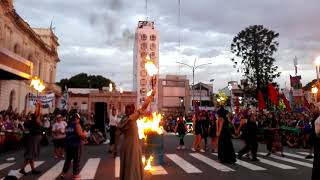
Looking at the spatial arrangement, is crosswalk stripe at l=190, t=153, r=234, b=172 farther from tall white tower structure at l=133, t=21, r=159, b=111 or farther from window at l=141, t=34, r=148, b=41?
window at l=141, t=34, r=148, b=41

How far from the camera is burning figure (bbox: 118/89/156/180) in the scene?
309 inches

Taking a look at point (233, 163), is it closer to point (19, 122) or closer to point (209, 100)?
point (19, 122)

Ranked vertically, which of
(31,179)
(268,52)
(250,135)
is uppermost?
(268,52)

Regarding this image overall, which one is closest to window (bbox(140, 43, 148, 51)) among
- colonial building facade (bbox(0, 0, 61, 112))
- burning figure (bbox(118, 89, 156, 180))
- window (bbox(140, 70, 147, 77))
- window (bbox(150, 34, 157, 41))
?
window (bbox(150, 34, 157, 41))

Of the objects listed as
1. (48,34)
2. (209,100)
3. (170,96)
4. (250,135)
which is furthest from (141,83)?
(209,100)

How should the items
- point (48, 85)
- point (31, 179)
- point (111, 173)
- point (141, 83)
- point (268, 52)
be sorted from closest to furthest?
1. point (31, 179)
2. point (111, 173)
3. point (141, 83)
4. point (268, 52)
5. point (48, 85)

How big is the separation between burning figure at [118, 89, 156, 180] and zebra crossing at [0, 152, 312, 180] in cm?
419

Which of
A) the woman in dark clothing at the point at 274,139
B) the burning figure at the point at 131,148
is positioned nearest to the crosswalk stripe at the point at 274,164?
→ the woman in dark clothing at the point at 274,139

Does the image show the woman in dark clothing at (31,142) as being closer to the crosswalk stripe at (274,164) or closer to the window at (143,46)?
the crosswalk stripe at (274,164)

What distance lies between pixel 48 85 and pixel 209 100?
175 ft

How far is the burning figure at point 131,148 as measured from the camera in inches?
309

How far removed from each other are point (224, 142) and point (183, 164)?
171 cm

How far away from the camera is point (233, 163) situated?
14.8 meters

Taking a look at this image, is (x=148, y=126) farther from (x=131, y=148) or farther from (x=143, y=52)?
(x=143, y=52)
